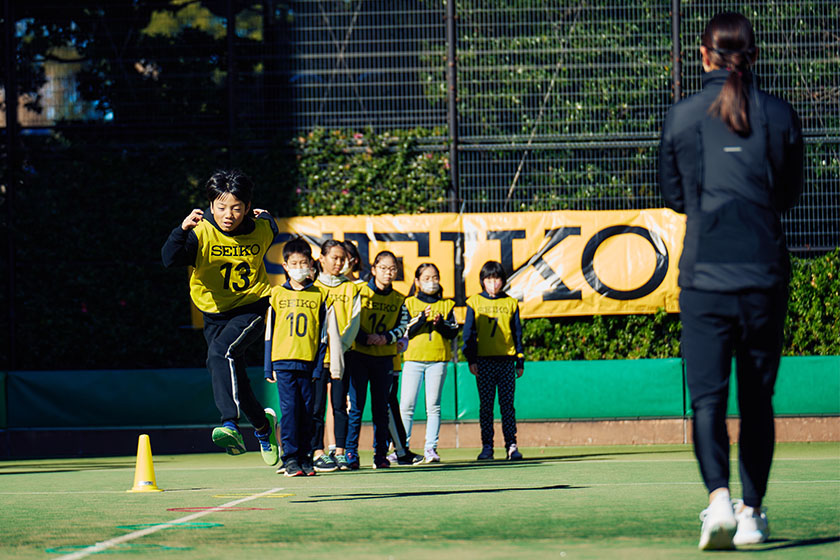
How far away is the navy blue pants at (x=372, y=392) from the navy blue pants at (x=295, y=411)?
112cm

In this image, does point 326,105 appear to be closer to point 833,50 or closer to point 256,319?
point 833,50

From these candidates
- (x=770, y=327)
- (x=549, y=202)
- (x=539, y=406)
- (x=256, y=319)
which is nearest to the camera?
(x=770, y=327)

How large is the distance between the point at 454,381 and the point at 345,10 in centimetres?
507

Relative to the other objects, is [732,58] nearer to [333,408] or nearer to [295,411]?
[295,411]

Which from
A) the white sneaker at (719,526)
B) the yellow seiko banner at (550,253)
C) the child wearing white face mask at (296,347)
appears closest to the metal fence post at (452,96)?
the yellow seiko banner at (550,253)

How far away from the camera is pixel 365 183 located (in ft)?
49.6

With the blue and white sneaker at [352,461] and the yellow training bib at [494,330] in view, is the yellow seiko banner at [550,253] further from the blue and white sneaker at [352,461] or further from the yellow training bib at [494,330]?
the blue and white sneaker at [352,461]

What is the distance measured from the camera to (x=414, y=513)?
6.09 metres

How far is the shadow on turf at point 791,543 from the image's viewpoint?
4.51 meters

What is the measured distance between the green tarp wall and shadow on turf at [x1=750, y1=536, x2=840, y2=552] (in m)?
9.24

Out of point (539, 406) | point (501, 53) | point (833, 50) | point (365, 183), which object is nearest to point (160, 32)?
point (365, 183)

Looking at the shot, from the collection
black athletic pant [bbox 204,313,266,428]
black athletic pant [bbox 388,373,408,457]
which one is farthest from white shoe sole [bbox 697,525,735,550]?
black athletic pant [bbox 388,373,408,457]

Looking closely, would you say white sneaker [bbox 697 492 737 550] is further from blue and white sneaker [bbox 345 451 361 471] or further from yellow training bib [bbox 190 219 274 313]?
blue and white sneaker [bbox 345 451 361 471]

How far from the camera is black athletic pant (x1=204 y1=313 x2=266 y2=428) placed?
746 cm
